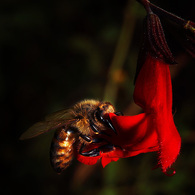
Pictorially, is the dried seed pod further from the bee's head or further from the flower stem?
the bee's head

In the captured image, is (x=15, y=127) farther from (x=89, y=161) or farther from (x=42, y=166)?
(x=89, y=161)

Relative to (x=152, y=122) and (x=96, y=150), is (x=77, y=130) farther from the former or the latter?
(x=152, y=122)

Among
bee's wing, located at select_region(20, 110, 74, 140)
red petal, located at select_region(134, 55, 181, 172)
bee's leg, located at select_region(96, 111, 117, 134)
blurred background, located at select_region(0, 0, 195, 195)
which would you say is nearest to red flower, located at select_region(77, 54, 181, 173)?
red petal, located at select_region(134, 55, 181, 172)

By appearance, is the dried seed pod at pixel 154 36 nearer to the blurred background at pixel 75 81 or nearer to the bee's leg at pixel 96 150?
the bee's leg at pixel 96 150

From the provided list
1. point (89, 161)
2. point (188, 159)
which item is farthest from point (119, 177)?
point (89, 161)

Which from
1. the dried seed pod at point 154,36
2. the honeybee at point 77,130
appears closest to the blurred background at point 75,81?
the honeybee at point 77,130

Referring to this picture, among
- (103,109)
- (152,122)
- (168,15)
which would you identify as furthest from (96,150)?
(168,15)
